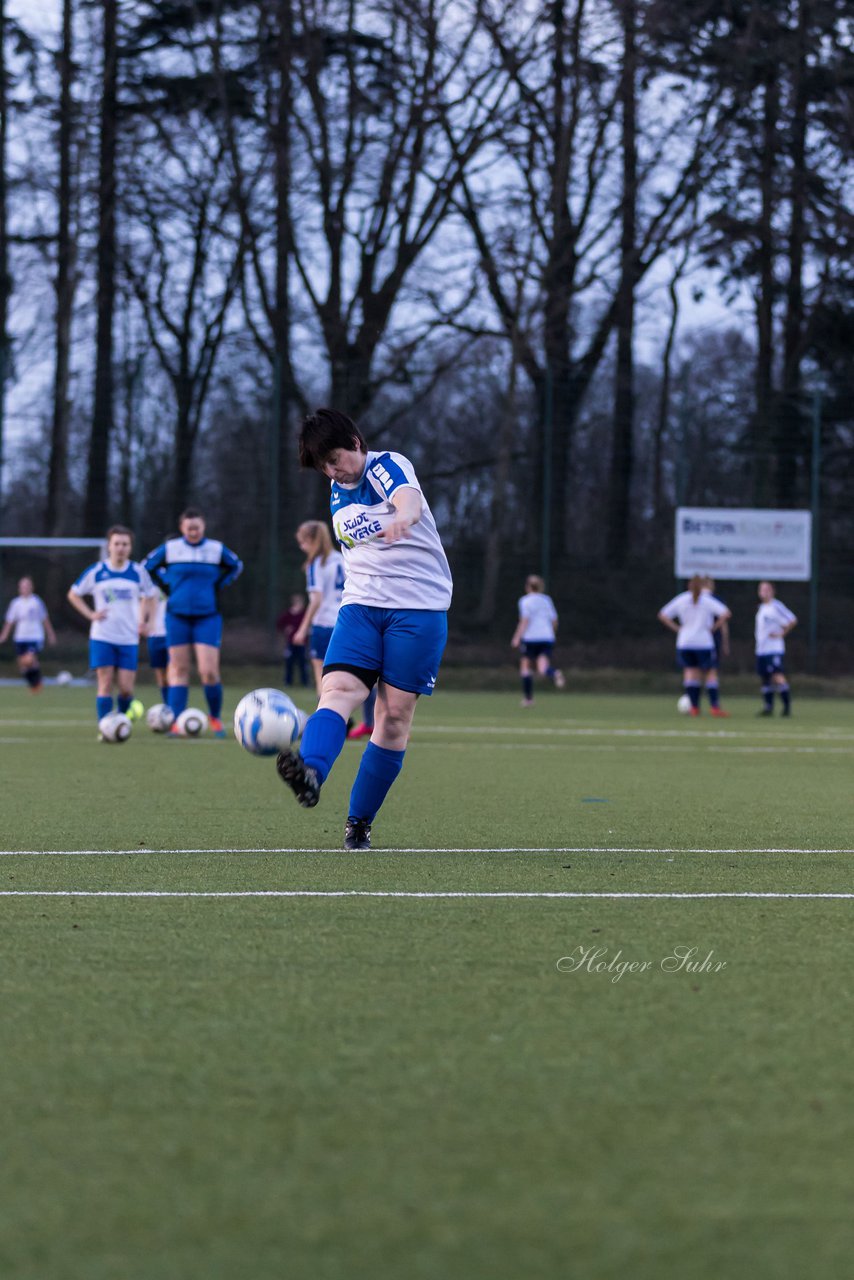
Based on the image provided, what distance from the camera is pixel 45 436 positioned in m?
32.9

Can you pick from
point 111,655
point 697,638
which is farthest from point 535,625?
point 111,655

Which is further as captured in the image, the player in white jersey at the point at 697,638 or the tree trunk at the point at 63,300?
the tree trunk at the point at 63,300

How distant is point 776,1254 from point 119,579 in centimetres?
1314

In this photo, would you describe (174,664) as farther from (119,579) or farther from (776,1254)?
(776,1254)

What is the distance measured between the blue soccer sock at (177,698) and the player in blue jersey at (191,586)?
0.71 feet

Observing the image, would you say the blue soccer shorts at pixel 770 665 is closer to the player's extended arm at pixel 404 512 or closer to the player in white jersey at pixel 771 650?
the player in white jersey at pixel 771 650

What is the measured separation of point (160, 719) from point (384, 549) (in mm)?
8879

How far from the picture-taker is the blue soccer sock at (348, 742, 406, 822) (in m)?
6.93

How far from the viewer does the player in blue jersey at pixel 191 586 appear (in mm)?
15164

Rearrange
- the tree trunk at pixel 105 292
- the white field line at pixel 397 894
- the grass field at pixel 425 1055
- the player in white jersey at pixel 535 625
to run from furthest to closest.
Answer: the tree trunk at pixel 105 292 < the player in white jersey at pixel 535 625 < the white field line at pixel 397 894 < the grass field at pixel 425 1055

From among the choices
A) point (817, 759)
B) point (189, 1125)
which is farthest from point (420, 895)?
point (817, 759)

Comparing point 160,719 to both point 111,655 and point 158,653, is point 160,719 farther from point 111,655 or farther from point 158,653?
point 158,653

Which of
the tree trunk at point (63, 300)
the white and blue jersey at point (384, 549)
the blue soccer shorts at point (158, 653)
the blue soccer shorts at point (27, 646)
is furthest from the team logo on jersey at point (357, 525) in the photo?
the tree trunk at point (63, 300)

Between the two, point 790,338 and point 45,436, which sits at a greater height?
point 790,338
